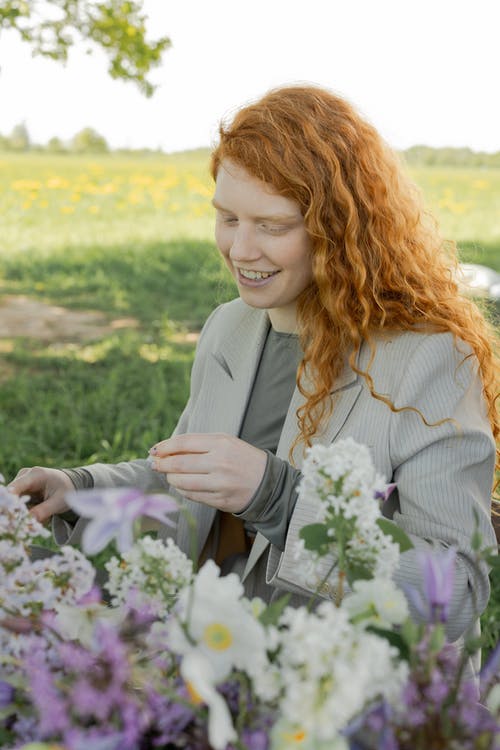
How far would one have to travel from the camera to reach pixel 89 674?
74 cm

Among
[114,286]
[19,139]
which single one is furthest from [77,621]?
[19,139]

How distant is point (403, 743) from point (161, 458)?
0.78 metres

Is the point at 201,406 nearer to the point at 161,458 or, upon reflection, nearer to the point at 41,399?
the point at 161,458

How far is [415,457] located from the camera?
175cm

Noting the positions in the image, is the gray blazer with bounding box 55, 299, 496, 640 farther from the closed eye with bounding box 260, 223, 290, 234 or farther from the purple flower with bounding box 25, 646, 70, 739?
the purple flower with bounding box 25, 646, 70, 739

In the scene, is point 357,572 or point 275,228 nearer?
point 357,572

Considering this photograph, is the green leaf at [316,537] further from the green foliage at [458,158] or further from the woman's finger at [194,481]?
the green foliage at [458,158]

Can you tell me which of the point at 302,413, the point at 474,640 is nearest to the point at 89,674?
the point at 474,640

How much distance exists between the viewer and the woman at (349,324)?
1718 millimetres

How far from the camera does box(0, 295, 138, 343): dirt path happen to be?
6.70m

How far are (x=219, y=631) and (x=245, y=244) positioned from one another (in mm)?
1164

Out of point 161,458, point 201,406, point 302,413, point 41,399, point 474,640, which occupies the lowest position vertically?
point 41,399

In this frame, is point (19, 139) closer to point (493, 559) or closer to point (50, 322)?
point (50, 322)

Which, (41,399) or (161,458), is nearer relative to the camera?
(161,458)
